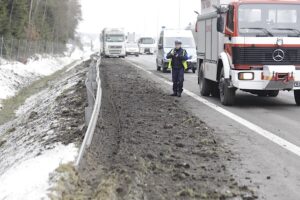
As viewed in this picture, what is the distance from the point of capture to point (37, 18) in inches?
2509

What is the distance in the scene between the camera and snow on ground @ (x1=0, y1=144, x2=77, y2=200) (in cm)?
636

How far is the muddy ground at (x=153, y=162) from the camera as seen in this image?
6340 mm

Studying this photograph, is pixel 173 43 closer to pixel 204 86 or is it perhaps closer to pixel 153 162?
pixel 204 86

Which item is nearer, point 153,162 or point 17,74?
point 153,162

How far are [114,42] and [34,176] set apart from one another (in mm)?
46930

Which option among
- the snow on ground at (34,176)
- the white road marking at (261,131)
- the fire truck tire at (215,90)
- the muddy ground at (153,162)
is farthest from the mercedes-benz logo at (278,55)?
the snow on ground at (34,176)

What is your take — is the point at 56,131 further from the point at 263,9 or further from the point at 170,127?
the point at 263,9

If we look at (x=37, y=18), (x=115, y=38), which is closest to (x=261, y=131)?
(x=115, y=38)

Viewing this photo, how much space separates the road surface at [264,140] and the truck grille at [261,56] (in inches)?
46.3

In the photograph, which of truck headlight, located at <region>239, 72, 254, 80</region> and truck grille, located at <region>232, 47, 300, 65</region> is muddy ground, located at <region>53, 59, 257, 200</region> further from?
truck grille, located at <region>232, 47, 300, 65</region>

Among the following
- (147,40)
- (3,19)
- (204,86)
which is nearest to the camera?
(204,86)

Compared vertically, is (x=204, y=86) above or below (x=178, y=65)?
below

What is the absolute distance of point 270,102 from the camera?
15.7m

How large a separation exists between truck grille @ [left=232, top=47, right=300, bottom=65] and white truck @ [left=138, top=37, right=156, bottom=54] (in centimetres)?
5738
